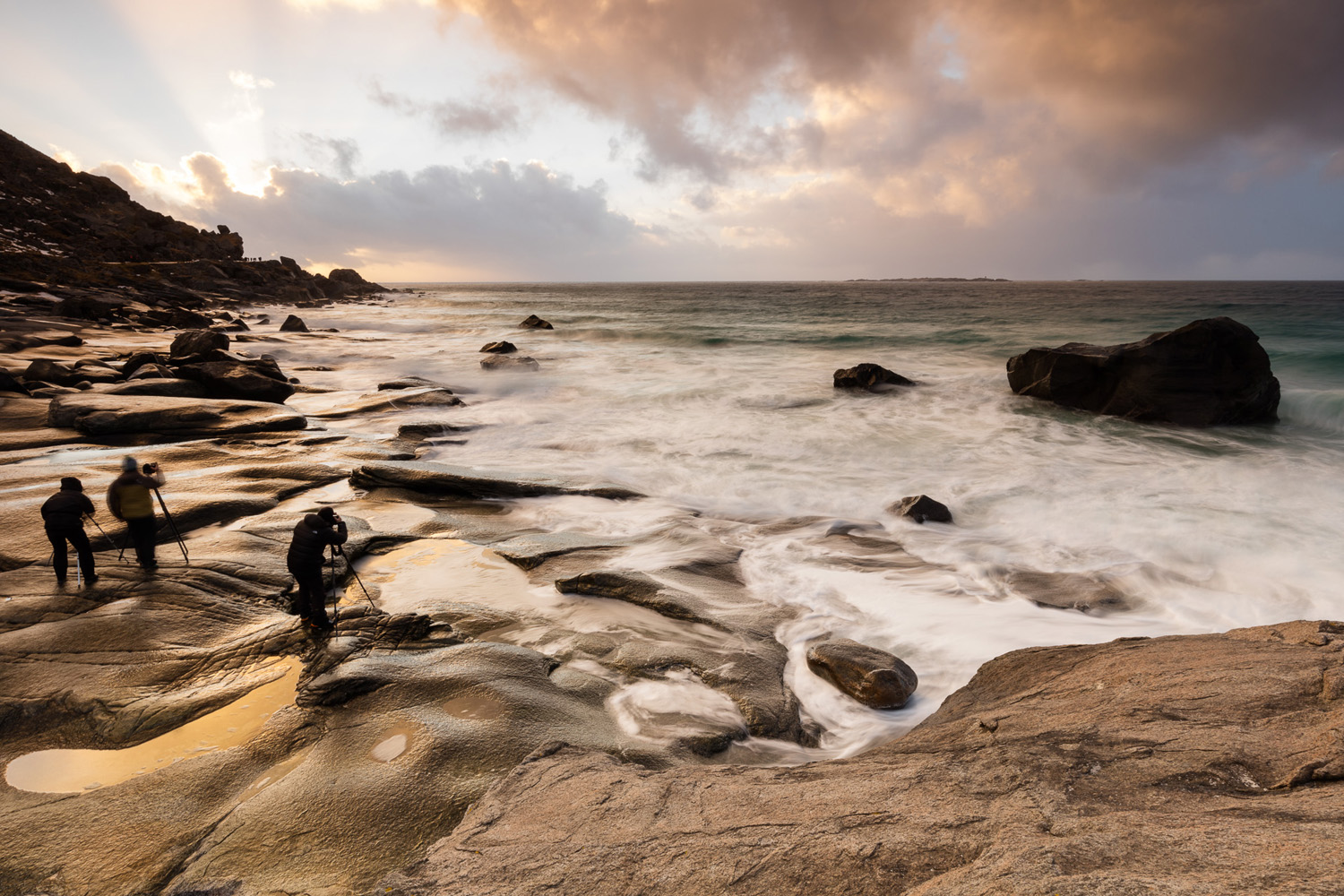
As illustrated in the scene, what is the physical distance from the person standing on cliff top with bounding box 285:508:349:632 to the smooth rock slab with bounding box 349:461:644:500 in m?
4.00

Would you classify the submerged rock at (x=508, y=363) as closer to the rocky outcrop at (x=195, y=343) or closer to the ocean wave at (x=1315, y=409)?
the rocky outcrop at (x=195, y=343)

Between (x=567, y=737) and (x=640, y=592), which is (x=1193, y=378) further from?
(x=567, y=737)

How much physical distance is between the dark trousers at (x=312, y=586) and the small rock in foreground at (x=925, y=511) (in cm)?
847

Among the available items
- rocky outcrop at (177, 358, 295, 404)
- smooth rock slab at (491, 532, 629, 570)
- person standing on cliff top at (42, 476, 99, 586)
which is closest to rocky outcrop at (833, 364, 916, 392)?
smooth rock slab at (491, 532, 629, 570)

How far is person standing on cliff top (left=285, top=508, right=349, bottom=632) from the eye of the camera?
5.42 m

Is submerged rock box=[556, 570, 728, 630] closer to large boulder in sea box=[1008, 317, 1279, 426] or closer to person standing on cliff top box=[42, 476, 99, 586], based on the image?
person standing on cliff top box=[42, 476, 99, 586]

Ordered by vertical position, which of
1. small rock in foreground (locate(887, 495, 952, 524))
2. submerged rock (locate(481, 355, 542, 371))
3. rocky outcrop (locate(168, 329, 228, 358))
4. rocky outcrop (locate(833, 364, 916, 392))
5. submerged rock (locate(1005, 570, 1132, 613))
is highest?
rocky outcrop (locate(168, 329, 228, 358))

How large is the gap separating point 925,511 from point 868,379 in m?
11.8

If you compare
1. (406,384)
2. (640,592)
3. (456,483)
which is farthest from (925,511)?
(406,384)

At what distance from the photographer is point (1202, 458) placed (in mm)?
12656

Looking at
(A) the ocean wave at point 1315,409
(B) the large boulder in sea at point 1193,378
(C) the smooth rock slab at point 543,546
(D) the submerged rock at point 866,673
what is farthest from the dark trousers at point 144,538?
(A) the ocean wave at point 1315,409

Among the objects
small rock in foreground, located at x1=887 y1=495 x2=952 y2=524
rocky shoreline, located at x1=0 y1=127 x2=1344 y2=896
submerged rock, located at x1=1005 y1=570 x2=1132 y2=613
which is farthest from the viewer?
small rock in foreground, located at x1=887 y1=495 x2=952 y2=524

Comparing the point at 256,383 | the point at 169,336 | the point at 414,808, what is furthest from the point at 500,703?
the point at 169,336

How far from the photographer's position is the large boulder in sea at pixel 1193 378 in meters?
14.6
